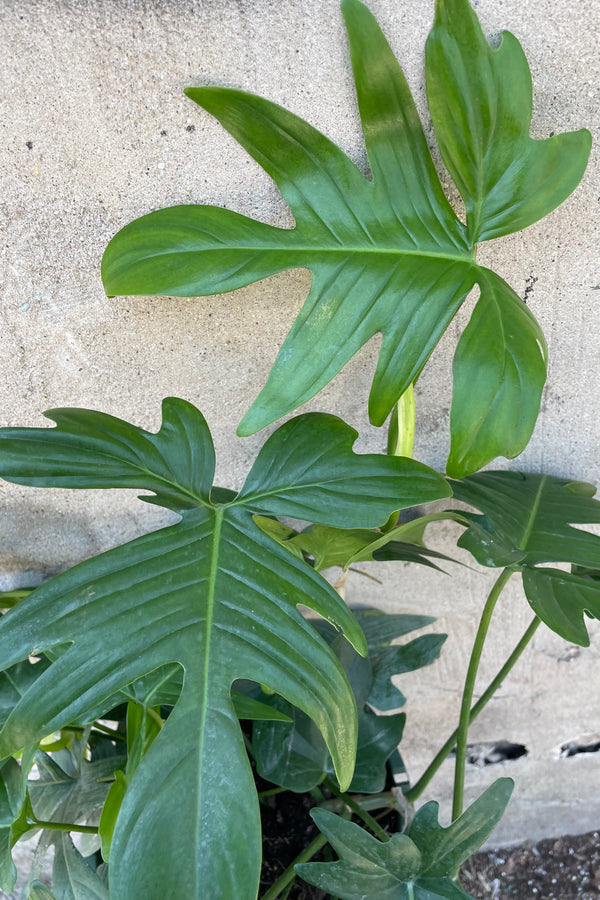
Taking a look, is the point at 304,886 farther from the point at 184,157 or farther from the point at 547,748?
the point at 184,157

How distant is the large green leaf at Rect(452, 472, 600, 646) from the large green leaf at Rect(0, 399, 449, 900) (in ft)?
0.50

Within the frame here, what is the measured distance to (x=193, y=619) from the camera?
0.61 m

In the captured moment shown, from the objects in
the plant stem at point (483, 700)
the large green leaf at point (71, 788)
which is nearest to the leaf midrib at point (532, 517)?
the plant stem at point (483, 700)

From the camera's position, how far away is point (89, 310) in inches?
32.9

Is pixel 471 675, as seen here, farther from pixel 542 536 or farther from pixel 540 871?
pixel 540 871

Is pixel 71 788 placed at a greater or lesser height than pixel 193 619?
lesser

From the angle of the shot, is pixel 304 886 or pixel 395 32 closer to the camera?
pixel 395 32

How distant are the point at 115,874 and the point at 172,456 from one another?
1.26 ft

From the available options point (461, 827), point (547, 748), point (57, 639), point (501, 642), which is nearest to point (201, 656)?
point (57, 639)

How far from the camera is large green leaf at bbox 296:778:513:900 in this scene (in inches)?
26.7

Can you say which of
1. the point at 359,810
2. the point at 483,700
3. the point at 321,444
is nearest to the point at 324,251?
the point at 321,444

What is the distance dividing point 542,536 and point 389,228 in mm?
409

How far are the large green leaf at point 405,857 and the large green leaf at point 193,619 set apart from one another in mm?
148

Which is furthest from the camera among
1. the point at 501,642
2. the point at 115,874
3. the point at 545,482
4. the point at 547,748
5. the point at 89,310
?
the point at 547,748
